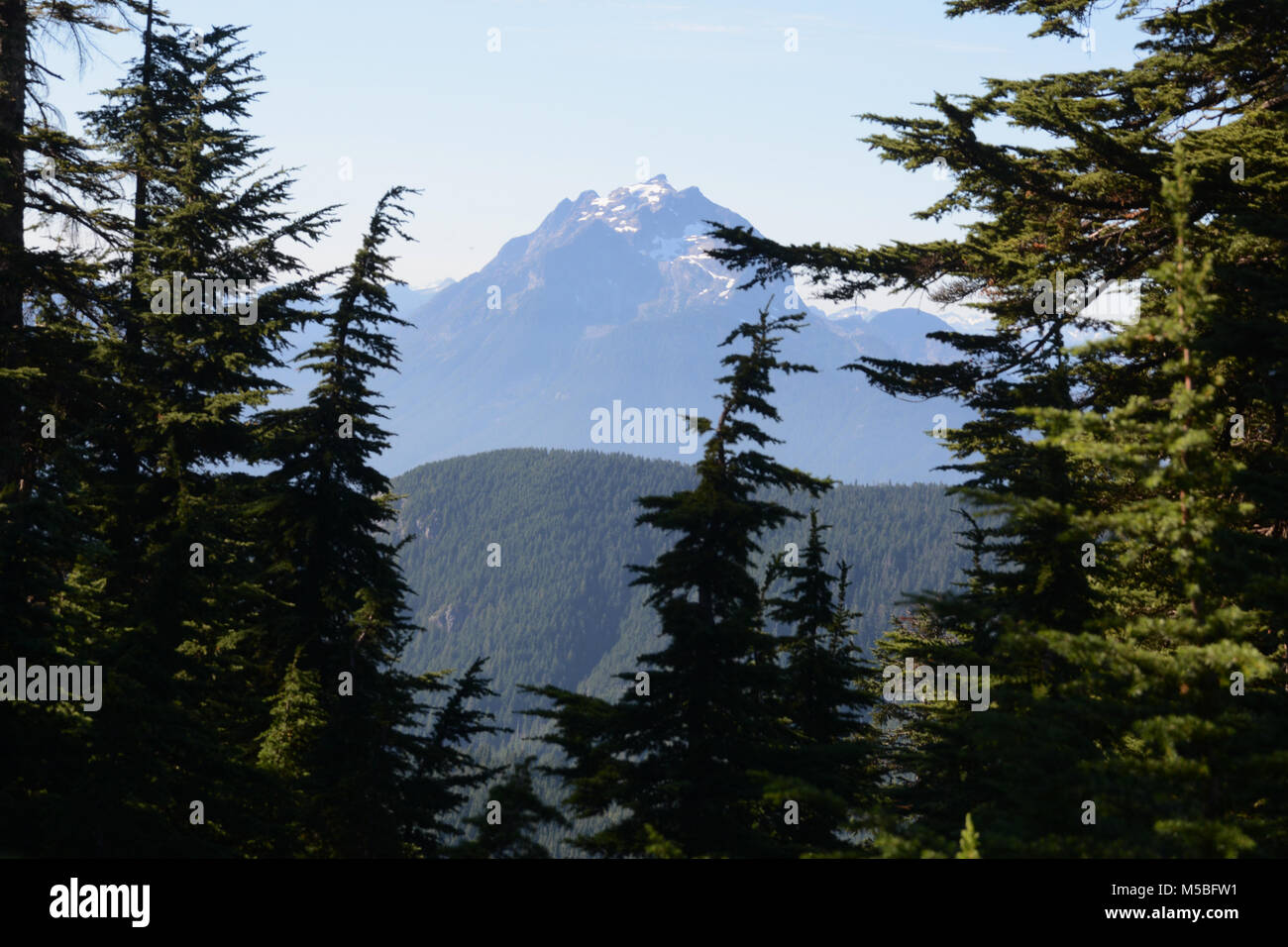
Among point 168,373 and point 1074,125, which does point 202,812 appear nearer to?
point 168,373

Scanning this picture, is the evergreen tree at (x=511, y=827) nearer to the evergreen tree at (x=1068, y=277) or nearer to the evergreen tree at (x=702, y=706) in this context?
the evergreen tree at (x=702, y=706)

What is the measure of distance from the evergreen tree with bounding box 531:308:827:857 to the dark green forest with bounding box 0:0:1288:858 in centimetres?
6

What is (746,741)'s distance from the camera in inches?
443

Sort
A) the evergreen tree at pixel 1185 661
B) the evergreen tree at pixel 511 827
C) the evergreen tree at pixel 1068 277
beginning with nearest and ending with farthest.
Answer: the evergreen tree at pixel 1185 661 → the evergreen tree at pixel 511 827 → the evergreen tree at pixel 1068 277

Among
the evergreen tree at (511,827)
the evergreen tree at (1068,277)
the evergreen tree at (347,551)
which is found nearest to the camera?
the evergreen tree at (511,827)

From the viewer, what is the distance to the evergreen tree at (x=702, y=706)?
1067cm

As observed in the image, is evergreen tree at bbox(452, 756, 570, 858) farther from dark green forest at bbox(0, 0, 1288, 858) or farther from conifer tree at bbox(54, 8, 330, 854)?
conifer tree at bbox(54, 8, 330, 854)

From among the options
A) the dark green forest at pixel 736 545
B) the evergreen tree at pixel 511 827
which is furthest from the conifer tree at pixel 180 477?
the evergreen tree at pixel 511 827

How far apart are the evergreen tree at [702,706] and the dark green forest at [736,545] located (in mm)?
64

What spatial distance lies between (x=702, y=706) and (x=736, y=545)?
2328 mm

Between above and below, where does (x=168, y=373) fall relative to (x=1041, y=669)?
above

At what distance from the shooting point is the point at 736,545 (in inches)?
478
